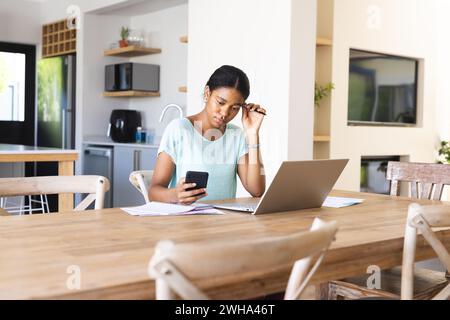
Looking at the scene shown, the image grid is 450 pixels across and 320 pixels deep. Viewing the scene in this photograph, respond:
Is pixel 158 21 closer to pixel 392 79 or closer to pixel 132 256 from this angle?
pixel 392 79

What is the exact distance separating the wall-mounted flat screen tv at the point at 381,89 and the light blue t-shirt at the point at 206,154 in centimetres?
278

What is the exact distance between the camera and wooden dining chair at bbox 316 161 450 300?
1898 millimetres

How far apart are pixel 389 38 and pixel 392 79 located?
360mm

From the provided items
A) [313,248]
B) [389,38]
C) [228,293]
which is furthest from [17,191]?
[389,38]

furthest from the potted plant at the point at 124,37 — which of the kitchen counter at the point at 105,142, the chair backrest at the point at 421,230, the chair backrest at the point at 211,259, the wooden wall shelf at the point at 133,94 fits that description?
the chair backrest at the point at 211,259

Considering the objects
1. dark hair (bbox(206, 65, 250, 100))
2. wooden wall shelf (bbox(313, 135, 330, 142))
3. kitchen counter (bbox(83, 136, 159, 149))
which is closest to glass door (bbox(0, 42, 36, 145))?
kitchen counter (bbox(83, 136, 159, 149))

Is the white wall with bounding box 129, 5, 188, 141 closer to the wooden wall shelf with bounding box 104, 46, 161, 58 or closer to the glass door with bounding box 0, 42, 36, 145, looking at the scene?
the wooden wall shelf with bounding box 104, 46, 161, 58

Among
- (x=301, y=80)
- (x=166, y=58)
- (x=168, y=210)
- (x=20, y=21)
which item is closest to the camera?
(x=168, y=210)

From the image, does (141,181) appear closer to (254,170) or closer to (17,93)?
(254,170)

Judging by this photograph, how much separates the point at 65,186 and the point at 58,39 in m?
5.08

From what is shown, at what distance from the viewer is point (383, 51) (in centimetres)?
522

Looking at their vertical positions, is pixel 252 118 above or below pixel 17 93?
below

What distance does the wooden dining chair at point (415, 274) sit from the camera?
1.90 m

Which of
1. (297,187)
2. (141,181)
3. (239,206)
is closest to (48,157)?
(141,181)
